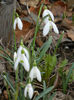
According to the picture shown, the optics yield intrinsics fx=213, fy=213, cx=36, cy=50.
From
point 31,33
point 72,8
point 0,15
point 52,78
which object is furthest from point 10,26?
point 72,8

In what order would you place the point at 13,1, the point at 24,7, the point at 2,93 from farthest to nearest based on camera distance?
the point at 24,7 < the point at 13,1 < the point at 2,93

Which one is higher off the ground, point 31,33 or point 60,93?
point 31,33

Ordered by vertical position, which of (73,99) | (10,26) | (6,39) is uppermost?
(10,26)

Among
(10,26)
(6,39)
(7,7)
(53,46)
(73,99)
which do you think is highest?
(7,7)

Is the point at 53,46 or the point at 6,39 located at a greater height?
the point at 6,39

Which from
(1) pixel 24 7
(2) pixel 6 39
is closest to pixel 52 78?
(2) pixel 6 39

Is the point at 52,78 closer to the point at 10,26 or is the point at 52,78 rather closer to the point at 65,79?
the point at 65,79

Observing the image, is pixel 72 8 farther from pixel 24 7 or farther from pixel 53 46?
pixel 53 46

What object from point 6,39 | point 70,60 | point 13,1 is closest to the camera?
point 13,1

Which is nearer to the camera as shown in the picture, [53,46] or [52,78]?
[52,78]
